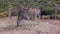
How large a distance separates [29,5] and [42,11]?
1525 millimetres

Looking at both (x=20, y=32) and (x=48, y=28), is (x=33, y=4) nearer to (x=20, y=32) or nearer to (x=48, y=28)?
(x=48, y=28)

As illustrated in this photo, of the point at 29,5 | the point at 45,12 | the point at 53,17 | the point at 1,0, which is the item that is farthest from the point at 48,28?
the point at 1,0

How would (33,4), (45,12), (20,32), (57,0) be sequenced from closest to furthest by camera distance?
(20,32), (45,12), (33,4), (57,0)

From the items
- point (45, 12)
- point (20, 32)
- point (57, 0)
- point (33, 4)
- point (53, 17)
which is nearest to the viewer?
point (20, 32)

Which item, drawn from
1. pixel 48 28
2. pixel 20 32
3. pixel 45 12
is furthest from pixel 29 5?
pixel 20 32

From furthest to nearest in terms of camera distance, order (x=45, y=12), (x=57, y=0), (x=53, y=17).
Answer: (x=57, y=0), (x=45, y=12), (x=53, y=17)

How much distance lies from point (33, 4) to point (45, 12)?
1792 millimetres

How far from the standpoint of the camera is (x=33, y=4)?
68.2 feet

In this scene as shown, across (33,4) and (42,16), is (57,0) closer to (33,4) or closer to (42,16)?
(33,4)

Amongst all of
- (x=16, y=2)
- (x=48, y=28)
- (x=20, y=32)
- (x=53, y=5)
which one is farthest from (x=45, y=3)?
(x=20, y=32)

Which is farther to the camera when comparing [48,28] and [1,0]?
[1,0]

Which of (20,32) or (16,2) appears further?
(16,2)

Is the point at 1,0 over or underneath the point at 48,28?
over

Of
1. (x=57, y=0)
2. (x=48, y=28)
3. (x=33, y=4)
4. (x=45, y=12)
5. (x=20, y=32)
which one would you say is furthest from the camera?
(x=57, y=0)
